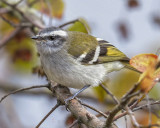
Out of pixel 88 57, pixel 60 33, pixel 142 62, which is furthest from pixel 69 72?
pixel 142 62

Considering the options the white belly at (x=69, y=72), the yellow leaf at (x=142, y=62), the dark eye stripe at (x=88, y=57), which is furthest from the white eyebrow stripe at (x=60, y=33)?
the yellow leaf at (x=142, y=62)

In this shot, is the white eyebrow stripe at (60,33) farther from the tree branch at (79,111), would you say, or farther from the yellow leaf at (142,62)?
the yellow leaf at (142,62)

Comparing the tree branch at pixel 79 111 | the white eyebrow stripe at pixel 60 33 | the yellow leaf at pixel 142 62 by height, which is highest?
the yellow leaf at pixel 142 62

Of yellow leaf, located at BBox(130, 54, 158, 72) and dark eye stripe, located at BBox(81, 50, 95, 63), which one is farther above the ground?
yellow leaf, located at BBox(130, 54, 158, 72)

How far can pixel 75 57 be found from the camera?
3.17 metres

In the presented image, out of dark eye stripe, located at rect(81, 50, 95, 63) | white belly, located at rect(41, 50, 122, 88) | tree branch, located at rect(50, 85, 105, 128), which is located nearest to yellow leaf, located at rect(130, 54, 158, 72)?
tree branch, located at rect(50, 85, 105, 128)

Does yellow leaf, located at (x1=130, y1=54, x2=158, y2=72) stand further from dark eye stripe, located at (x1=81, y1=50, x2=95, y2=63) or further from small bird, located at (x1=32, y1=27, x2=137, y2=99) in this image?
dark eye stripe, located at (x1=81, y1=50, x2=95, y2=63)

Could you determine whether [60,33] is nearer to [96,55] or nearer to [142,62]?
[96,55]

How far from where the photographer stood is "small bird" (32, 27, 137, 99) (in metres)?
3.00

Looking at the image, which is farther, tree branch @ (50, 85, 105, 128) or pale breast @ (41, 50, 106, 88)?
pale breast @ (41, 50, 106, 88)

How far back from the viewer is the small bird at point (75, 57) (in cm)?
300

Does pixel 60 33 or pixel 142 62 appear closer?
pixel 142 62


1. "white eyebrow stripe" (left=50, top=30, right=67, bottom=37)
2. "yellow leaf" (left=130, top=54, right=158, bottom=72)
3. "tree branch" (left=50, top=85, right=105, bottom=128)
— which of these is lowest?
"tree branch" (left=50, top=85, right=105, bottom=128)

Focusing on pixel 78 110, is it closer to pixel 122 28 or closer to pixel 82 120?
pixel 82 120
